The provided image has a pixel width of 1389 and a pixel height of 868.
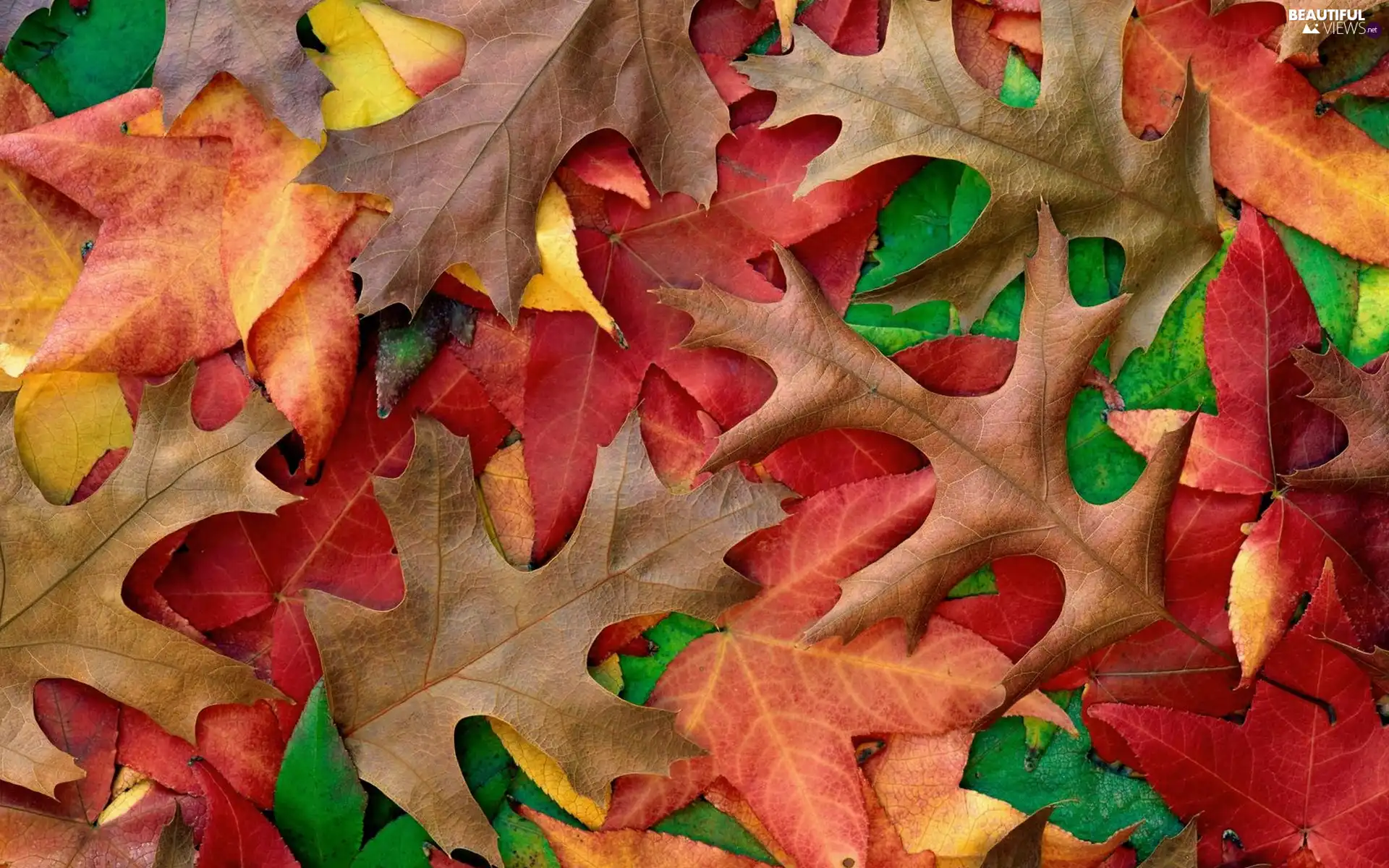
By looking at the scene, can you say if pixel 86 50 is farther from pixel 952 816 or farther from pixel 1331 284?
pixel 1331 284

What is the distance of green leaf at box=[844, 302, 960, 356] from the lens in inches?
42.6

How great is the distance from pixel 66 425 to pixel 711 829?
2.65 feet

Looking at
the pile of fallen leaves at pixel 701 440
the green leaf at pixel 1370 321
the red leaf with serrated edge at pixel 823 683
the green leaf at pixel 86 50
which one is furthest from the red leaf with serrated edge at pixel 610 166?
the green leaf at pixel 1370 321

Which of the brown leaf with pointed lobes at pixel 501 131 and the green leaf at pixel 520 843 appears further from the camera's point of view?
the green leaf at pixel 520 843

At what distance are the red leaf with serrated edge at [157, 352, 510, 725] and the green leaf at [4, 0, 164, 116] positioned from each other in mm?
436

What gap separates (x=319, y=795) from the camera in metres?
1.05

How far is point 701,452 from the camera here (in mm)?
1075

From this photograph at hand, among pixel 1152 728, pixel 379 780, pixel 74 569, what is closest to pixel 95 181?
pixel 74 569

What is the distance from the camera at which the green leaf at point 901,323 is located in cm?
108

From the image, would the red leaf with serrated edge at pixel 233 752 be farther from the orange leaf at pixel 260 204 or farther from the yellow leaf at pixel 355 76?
the yellow leaf at pixel 355 76

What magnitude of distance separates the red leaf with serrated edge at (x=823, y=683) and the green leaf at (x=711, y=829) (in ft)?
0.20

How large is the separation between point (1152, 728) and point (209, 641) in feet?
3.20

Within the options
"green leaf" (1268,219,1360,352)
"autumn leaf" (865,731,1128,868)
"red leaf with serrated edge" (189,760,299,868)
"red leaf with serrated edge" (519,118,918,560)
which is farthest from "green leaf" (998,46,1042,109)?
"red leaf with serrated edge" (189,760,299,868)

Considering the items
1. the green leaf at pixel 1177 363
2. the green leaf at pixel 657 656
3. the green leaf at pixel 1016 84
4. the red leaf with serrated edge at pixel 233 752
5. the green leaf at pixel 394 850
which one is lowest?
the green leaf at pixel 394 850
